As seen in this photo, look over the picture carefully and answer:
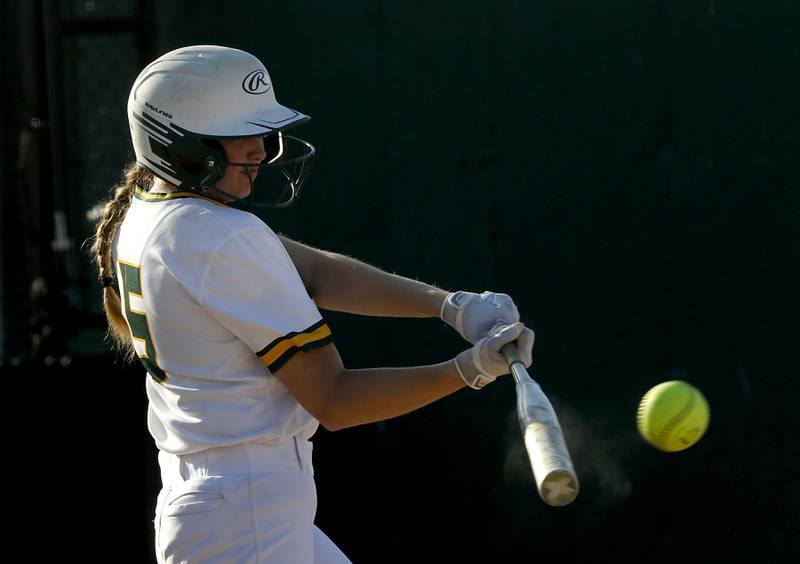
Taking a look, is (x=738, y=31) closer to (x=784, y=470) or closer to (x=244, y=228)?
(x=784, y=470)

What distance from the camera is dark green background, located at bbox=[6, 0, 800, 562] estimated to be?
4.54m

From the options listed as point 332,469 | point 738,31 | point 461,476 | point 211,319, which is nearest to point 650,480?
point 461,476

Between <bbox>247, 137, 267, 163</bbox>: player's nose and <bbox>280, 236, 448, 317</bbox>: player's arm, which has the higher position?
<bbox>247, 137, 267, 163</bbox>: player's nose

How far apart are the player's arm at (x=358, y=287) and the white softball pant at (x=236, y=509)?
0.62 metres

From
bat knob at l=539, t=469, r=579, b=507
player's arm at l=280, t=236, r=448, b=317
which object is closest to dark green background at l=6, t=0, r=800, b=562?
player's arm at l=280, t=236, r=448, b=317

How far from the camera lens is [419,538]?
481cm

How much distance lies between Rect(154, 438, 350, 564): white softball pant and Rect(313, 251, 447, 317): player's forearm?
616 mm

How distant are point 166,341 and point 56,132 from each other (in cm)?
246

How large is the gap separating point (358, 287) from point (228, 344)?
0.66 m

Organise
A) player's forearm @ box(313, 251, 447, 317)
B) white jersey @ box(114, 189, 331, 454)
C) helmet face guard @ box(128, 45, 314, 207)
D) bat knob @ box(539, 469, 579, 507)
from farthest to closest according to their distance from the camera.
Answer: player's forearm @ box(313, 251, 447, 317) → helmet face guard @ box(128, 45, 314, 207) → white jersey @ box(114, 189, 331, 454) → bat knob @ box(539, 469, 579, 507)

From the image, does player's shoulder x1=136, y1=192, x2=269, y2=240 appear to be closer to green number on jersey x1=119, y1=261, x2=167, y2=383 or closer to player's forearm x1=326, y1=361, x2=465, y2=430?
green number on jersey x1=119, y1=261, x2=167, y2=383

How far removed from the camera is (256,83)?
9.27ft

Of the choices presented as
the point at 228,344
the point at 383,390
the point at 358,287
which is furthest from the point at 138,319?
the point at 358,287

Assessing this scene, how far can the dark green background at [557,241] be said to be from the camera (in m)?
4.54
